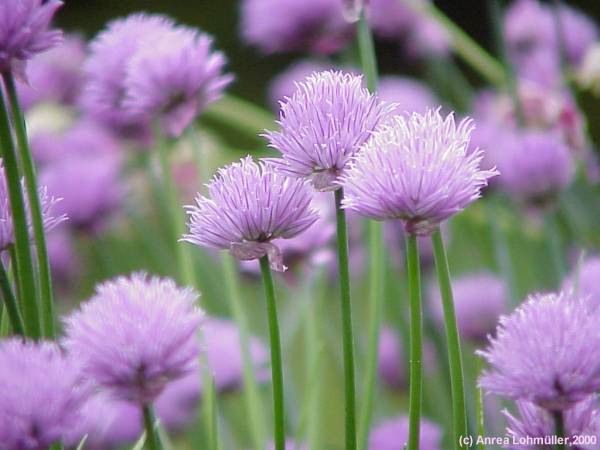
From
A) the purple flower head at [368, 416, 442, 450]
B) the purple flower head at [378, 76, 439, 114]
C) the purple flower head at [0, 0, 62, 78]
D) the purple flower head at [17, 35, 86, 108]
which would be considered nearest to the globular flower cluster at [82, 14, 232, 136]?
the purple flower head at [0, 0, 62, 78]

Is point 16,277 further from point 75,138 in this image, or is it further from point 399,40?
point 399,40

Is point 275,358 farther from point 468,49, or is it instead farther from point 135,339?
point 468,49

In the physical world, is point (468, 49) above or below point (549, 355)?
above

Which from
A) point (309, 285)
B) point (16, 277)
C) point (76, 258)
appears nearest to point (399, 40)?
point (76, 258)

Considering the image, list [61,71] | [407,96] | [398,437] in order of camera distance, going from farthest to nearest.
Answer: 1. [407,96]
2. [61,71]
3. [398,437]

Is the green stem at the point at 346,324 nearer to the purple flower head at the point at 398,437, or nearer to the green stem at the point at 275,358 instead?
the green stem at the point at 275,358

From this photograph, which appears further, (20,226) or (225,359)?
(225,359)

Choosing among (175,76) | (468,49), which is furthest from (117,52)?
(468,49)
